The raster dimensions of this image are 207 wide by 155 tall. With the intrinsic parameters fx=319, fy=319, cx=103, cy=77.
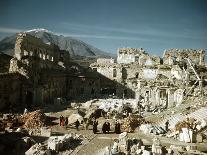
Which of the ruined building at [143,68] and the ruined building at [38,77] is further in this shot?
the ruined building at [143,68]

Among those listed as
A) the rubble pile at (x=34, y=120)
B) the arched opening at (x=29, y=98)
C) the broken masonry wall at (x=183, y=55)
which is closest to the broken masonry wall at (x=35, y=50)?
the arched opening at (x=29, y=98)

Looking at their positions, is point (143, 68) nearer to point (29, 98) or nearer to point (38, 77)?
point (38, 77)

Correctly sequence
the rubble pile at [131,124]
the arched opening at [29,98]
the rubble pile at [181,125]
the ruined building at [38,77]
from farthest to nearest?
the arched opening at [29,98], the ruined building at [38,77], the rubble pile at [131,124], the rubble pile at [181,125]

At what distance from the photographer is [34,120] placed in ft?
94.9

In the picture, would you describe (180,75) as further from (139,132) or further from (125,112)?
(139,132)

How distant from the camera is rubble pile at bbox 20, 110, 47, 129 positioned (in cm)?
2827

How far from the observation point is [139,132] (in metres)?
26.6

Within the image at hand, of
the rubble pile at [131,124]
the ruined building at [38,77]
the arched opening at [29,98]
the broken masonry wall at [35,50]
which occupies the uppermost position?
the broken masonry wall at [35,50]

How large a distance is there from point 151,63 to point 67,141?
3939cm

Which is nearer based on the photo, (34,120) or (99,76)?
(34,120)

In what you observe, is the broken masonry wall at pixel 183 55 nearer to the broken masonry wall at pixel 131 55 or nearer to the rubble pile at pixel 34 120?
the broken masonry wall at pixel 131 55

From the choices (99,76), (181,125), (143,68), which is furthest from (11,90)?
(143,68)

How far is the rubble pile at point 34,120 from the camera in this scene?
1113 inches

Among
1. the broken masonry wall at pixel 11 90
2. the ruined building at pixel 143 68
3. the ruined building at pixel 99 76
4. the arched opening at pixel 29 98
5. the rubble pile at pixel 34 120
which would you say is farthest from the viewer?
the ruined building at pixel 143 68
